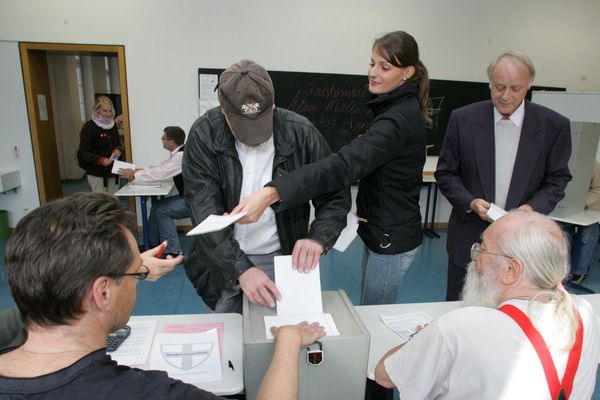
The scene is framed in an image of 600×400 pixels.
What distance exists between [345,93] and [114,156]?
2929 mm

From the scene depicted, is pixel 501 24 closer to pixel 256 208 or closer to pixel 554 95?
pixel 554 95

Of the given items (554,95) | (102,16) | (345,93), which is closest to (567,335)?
(554,95)

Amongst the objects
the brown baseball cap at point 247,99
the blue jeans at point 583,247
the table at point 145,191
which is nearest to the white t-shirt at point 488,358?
the brown baseball cap at point 247,99

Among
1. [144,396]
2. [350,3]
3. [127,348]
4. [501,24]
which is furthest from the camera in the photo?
[501,24]

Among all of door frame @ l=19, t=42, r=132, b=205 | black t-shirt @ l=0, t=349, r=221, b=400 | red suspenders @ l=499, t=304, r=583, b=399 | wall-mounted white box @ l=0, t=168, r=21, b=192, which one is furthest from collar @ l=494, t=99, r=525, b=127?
wall-mounted white box @ l=0, t=168, r=21, b=192

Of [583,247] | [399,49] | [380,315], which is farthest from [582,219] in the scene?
[399,49]

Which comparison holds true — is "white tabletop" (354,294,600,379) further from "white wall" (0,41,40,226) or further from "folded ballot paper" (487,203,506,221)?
"white wall" (0,41,40,226)

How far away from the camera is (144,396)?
75 cm

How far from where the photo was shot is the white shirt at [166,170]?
4.22 metres

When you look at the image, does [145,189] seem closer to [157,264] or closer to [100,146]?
[100,146]

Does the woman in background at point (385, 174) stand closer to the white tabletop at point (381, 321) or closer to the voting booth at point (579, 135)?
the white tabletop at point (381, 321)

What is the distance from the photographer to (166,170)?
423 cm

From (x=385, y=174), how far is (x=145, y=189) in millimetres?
3296

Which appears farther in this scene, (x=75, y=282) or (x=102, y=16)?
(x=102, y=16)
